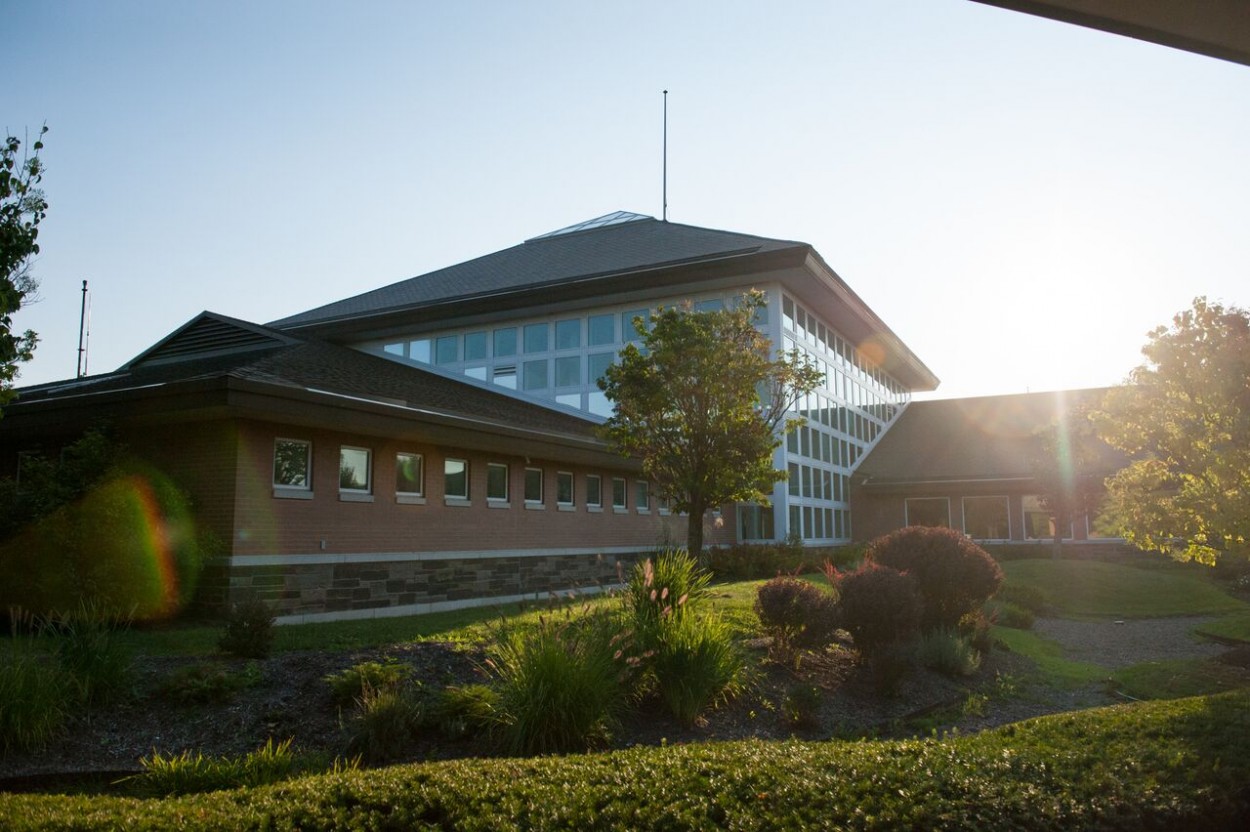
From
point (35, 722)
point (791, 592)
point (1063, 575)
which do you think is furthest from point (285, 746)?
point (1063, 575)

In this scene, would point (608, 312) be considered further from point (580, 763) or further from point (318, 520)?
point (580, 763)

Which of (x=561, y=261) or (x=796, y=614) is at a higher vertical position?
(x=561, y=261)

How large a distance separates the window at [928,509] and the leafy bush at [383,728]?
33539 millimetres

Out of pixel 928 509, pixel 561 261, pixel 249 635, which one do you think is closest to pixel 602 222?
pixel 561 261

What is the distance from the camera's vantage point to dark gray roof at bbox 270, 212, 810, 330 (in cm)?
2964

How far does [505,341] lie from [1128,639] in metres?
21.3

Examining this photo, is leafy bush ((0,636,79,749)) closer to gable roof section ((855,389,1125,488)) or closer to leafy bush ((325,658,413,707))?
leafy bush ((325,658,413,707))

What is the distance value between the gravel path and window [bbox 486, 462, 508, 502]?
1086cm

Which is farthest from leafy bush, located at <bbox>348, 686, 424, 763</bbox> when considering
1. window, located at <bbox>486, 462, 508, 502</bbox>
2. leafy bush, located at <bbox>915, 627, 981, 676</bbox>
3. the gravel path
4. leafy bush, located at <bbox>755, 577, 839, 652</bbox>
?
window, located at <bbox>486, 462, 508, 502</bbox>

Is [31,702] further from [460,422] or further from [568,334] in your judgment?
[568,334]

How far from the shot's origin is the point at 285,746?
261 inches

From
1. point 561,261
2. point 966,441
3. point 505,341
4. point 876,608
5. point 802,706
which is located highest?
point 561,261

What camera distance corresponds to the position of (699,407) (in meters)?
16.4

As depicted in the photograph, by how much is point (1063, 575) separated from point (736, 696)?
19.4 meters
